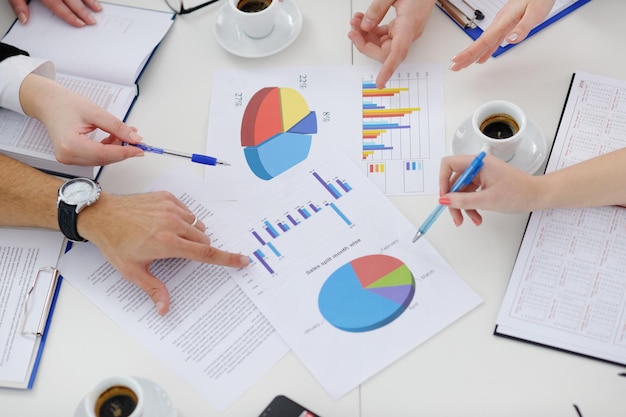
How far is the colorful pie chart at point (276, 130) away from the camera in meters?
1.31

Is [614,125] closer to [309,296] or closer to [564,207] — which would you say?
[564,207]

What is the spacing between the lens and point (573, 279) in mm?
1123

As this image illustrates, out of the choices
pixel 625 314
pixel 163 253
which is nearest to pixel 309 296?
pixel 163 253

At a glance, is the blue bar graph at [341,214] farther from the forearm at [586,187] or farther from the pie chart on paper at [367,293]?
the forearm at [586,187]

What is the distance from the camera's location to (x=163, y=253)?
119cm

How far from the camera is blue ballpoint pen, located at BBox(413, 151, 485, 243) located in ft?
3.65

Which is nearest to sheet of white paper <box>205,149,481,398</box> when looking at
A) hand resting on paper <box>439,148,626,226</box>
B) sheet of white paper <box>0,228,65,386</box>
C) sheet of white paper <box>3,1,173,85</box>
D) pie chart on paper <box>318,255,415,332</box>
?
pie chart on paper <box>318,255,415,332</box>

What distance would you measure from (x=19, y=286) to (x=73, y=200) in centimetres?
18

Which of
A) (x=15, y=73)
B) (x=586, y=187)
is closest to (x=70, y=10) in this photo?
(x=15, y=73)

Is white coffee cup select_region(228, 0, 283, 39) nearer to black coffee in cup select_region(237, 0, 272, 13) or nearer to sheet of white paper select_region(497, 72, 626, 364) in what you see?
black coffee in cup select_region(237, 0, 272, 13)

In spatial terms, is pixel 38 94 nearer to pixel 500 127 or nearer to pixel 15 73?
pixel 15 73

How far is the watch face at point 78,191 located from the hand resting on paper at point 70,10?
44 cm

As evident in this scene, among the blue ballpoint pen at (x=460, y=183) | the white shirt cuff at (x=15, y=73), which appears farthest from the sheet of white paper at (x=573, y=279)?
the white shirt cuff at (x=15, y=73)

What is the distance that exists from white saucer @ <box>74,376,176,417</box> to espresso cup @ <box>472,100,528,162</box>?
0.68 meters
